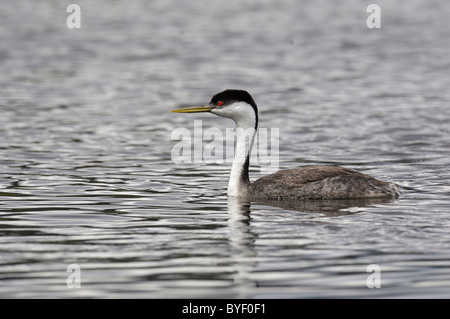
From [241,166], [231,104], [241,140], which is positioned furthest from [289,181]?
[231,104]

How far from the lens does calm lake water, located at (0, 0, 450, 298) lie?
9.98 m

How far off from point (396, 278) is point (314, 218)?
320 cm

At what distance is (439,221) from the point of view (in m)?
12.4

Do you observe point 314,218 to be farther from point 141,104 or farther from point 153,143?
point 141,104

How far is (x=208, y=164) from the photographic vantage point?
17953mm

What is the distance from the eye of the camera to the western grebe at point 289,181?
46.7 ft

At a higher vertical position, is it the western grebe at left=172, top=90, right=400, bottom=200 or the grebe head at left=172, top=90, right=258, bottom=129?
the grebe head at left=172, top=90, right=258, bottom=129

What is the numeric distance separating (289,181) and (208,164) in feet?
12.5

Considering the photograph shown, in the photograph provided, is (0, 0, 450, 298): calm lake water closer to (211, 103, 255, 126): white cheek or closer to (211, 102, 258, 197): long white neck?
(211, 102, 258, 197): long white neck

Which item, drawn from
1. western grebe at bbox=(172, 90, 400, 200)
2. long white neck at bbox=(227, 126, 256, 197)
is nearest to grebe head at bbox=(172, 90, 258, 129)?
western grebe at bbox=(172, 90, 400, 200)

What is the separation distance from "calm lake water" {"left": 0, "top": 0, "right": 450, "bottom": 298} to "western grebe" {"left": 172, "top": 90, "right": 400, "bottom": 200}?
0.96ft

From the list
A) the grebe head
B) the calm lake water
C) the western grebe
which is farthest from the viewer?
the grebe head
